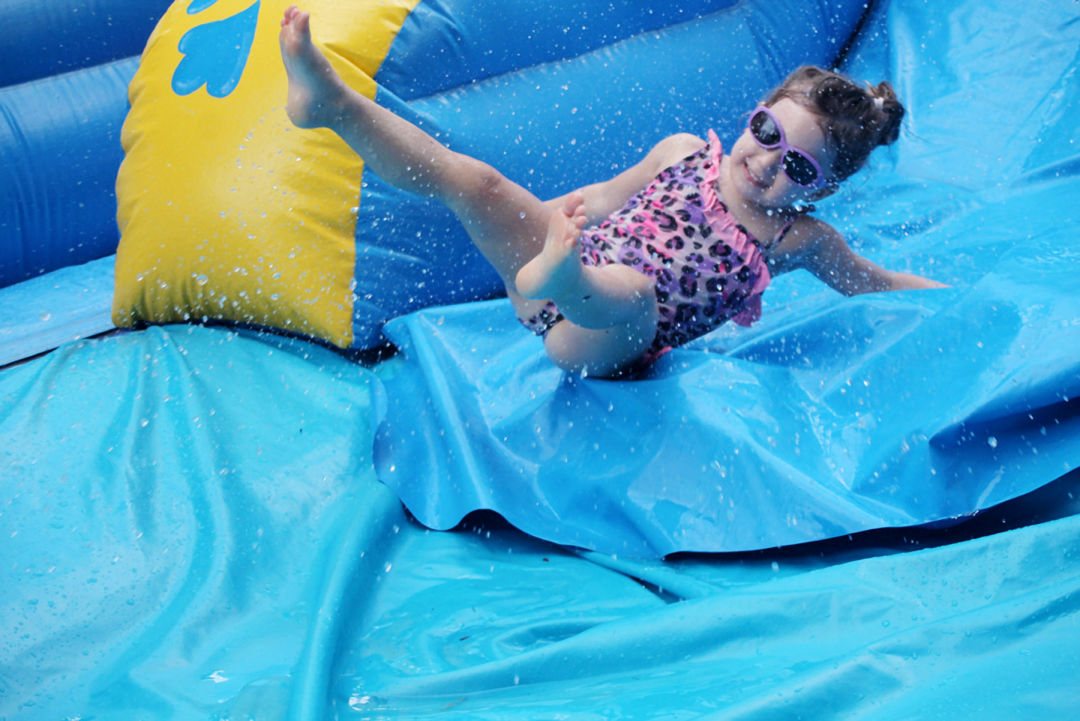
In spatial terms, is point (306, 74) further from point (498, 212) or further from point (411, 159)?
point (498, 212)

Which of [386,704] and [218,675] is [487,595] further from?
[218,675]

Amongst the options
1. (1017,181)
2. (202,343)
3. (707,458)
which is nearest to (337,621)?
(707,458)

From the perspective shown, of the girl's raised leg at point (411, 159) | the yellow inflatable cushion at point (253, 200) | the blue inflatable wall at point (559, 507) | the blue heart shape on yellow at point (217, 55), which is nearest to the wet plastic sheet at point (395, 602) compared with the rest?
the blue inflatable wall at point (559, 507)

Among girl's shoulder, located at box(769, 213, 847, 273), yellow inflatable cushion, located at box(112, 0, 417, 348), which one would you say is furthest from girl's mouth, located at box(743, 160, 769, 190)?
yellow inflatable cushion, located at box(112, 0, 417, 348)

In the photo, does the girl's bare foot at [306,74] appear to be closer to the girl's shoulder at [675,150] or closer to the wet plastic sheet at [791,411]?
the wet plastic sheet at [791,411]

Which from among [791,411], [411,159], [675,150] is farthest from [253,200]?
[791,411]

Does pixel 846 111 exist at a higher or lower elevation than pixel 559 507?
higher

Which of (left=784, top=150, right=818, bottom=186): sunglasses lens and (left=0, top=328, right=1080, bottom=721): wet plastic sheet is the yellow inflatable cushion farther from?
(left=784, top=150, right=818, bottom=186): sunglasses lens

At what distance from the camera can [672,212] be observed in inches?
58.2

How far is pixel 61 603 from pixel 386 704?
45cm

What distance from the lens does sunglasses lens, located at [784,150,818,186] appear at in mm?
1379

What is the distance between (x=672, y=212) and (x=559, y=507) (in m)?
0.49

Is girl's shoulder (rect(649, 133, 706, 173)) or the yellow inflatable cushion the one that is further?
the yellow inflatable cushion

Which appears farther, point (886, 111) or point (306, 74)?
point (886, 111)
